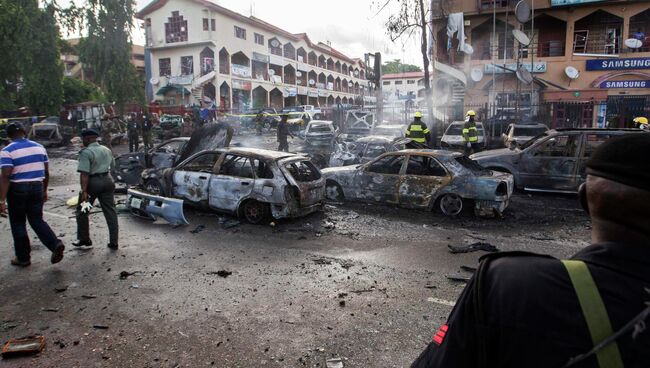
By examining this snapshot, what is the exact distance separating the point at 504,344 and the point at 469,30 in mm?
28150

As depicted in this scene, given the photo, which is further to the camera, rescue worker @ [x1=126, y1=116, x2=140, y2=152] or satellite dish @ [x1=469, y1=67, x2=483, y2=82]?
satellite dish @ [x1=469, y1=67, x2=483, y2=82]

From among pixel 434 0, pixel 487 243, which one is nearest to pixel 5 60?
pixel 434 0

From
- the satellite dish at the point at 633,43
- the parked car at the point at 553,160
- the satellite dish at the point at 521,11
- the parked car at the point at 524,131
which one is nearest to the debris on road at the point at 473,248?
the parked car at the point at 553,160

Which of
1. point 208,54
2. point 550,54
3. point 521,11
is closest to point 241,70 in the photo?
point 208,54

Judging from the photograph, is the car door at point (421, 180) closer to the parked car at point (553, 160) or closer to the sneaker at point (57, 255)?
the parked car at point (553, 160)

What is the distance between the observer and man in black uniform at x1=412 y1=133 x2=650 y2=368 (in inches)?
42.4

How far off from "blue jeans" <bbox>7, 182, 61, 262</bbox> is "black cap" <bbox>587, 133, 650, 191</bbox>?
613 centimetres

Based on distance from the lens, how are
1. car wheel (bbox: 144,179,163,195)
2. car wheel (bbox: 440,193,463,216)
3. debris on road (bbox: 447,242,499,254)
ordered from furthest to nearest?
car wheel (bbox: 144,179,163,195) → car wheel (bbox: 440,193,463,216) → debris on road (bbox: 447,242,499,254)

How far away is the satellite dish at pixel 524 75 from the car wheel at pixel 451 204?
16288 mm

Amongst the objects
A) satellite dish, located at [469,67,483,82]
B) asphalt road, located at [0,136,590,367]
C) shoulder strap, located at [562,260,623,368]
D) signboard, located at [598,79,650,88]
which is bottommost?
asphalt road, located at [0,136,590,367]

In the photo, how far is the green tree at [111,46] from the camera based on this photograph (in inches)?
1133

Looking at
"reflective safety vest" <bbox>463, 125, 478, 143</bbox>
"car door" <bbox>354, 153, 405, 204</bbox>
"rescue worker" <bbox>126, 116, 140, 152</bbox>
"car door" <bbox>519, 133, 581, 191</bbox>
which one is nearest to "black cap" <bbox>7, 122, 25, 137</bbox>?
"car door" <bbox>354, 153, 405, 204</bbox>

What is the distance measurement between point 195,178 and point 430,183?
4.64 metres

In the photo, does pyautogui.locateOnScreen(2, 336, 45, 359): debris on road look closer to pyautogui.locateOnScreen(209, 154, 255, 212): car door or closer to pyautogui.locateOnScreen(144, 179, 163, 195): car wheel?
pyautogui.locateOnScreen(209, 154, 255, 212): car door
